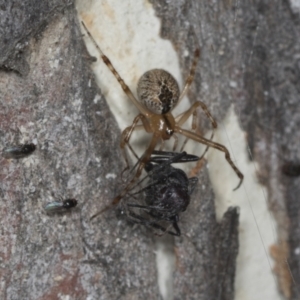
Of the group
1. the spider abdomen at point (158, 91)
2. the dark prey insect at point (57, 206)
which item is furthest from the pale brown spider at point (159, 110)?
the dark prey insect at point (57, 206)

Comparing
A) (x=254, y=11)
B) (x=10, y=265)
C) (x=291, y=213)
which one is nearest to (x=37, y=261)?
(x=10, y=265)

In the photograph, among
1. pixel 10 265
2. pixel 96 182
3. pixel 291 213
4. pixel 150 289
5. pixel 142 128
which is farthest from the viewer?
pixel 291 213

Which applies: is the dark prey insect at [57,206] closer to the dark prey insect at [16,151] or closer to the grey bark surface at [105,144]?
the grey bark surface at [105,144]

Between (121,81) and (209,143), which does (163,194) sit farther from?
(121,81)

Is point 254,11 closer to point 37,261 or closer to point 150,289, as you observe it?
point 150,289

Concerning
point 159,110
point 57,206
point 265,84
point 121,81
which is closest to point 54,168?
point 57,206

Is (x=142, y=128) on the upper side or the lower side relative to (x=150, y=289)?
upper

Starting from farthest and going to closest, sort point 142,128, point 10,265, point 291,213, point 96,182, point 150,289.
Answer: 1. point 291,213
2. point 142,128
3. point 150,289
4. point 96,182
5. point 10,265
